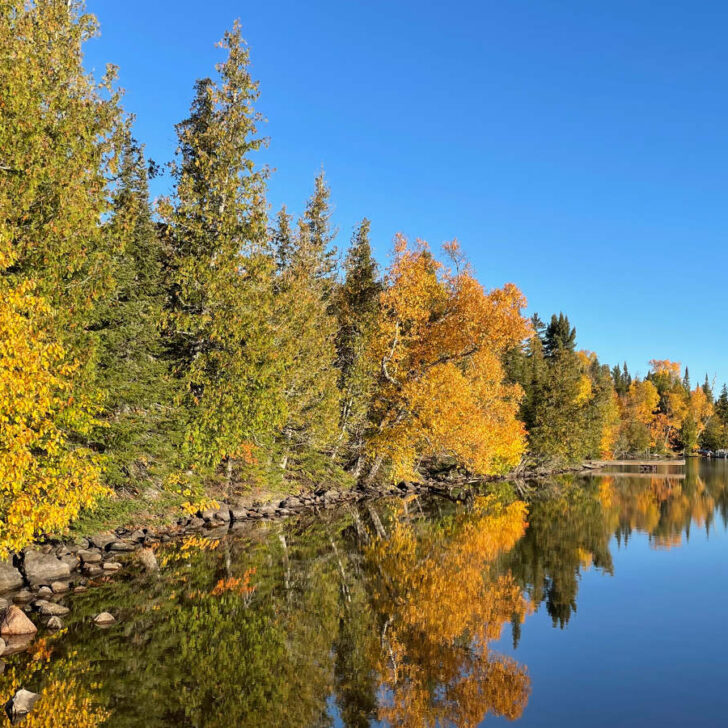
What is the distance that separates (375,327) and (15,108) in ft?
86.9

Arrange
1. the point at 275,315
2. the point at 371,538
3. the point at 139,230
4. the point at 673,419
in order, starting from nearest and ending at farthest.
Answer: the point at 371,538
the point at 139,230
the point at 275,315
the point at 673,419

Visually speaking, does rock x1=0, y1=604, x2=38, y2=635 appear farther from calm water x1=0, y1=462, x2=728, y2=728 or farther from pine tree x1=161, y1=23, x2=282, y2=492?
pine tree x1=161, y1=23, x2=282, y2=492

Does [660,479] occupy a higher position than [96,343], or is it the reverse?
[96,343]

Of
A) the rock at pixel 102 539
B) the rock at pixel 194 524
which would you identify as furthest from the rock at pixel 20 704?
the rock at pixel 194 524

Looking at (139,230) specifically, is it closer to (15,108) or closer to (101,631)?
(15,108)

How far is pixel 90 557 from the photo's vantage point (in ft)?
68.6

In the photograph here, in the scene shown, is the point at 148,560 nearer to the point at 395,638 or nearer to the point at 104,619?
the point at 104,619

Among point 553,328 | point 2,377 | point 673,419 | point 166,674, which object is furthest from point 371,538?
point 673,419

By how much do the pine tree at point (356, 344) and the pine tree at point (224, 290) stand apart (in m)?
11.6

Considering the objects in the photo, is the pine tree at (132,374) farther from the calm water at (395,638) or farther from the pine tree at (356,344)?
the pine tree at (356,344)

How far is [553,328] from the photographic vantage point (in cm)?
9888

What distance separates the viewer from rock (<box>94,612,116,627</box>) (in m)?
14.8

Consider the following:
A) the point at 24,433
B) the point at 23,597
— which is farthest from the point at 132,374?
the point at 24,433

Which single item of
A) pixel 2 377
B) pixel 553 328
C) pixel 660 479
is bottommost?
pixel 660 479
